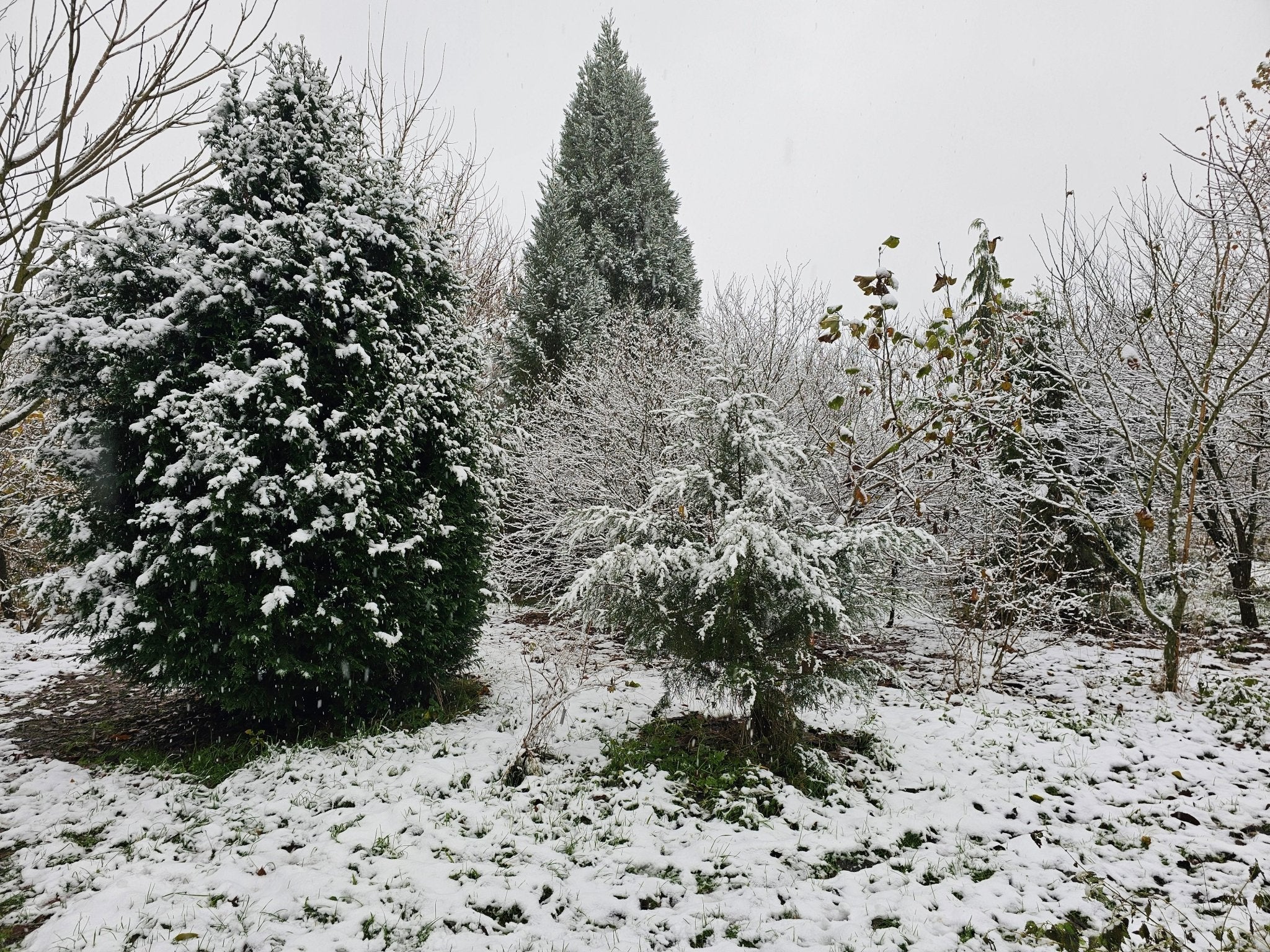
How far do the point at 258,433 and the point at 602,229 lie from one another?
10167 millimetres

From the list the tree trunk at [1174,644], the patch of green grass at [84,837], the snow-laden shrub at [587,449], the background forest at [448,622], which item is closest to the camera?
the background forest at [448,622]

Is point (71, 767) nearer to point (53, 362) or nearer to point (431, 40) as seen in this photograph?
point (53, 362)

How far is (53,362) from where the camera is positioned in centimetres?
397

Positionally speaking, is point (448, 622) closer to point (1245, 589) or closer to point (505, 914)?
point (505, 914)

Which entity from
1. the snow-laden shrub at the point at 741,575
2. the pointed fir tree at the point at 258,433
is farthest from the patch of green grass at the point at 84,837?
the snow-laden shrub at the point at 741,575

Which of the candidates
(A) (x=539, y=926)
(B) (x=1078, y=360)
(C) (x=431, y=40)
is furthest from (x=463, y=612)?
(C) (x=431, y=40)

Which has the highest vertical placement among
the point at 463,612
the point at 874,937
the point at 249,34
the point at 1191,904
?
the point at 249,34

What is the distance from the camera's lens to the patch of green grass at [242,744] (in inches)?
150

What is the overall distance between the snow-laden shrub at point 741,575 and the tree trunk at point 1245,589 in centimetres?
571

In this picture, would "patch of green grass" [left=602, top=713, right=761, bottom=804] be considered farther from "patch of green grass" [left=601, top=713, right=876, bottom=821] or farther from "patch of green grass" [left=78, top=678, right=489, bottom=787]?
"patch of green grass" [left=78, top=678, right=489, bottom=787]

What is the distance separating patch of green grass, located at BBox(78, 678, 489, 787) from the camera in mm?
3803

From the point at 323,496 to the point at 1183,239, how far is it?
7566mm

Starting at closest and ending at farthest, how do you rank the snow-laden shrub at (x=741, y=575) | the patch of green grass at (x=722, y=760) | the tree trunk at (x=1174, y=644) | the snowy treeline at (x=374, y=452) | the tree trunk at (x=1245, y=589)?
the patch of green grass at (x=722, y=760), the snow-laden shrub at (x=741, y=575), the snowy treeline at (x=374, y=452), the tree trunk at (x=1174, y=644), the tree trunk at (x=1245, y=589)

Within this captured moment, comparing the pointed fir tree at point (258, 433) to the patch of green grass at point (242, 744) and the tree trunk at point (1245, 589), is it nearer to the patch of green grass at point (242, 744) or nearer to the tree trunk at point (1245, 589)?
the patch of green grass at point (242, 744)
